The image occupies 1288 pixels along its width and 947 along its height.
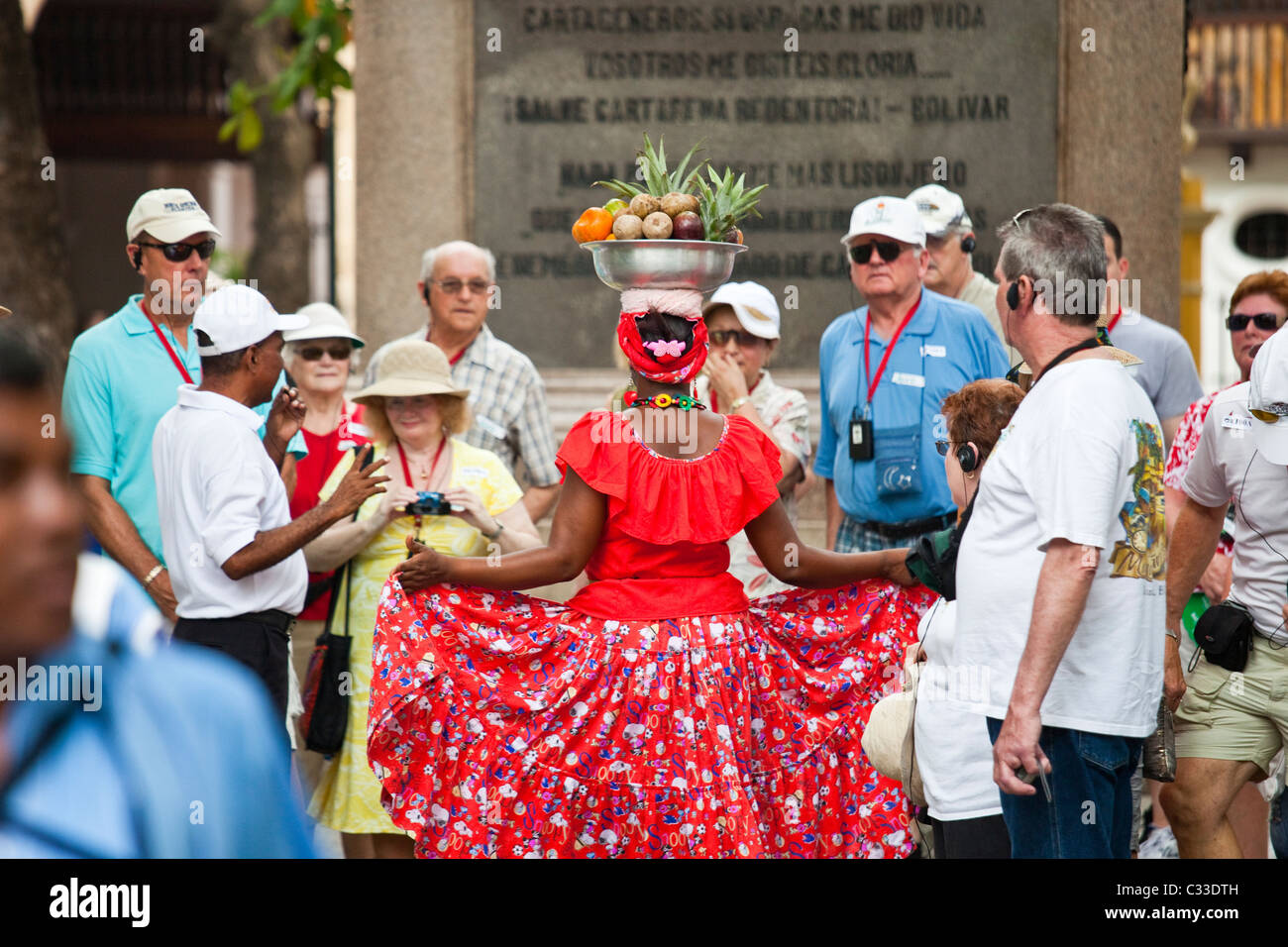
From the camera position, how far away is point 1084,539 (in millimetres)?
3480

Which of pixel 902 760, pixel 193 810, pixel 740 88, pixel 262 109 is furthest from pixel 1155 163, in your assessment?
pixel 262 109

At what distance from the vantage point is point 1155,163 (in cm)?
784

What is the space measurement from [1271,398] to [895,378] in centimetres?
174

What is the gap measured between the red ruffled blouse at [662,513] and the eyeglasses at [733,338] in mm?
1785

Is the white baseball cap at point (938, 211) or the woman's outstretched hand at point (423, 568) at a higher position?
the white baseball cap at point (938, 211)

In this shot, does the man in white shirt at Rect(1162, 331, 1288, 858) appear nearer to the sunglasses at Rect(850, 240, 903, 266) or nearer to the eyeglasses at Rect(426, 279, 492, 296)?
the sunglasses at Rect(850, 240, 903, 266)

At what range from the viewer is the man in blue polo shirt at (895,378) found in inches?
228

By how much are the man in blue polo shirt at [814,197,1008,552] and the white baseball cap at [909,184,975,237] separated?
0.48 m

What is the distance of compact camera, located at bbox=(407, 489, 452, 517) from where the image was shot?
529 centimetres

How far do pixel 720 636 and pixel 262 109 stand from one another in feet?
43.0

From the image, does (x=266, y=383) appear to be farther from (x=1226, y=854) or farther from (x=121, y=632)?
(x=121, y=632)

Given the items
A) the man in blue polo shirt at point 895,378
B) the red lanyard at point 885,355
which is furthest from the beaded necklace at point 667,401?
the red lanyard at point 885,355

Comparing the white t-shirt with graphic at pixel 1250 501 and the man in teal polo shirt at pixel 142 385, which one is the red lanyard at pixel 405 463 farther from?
the white t-shirt with graphic at pixel 1250 501

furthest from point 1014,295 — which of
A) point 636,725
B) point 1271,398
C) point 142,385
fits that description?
point 142,385
